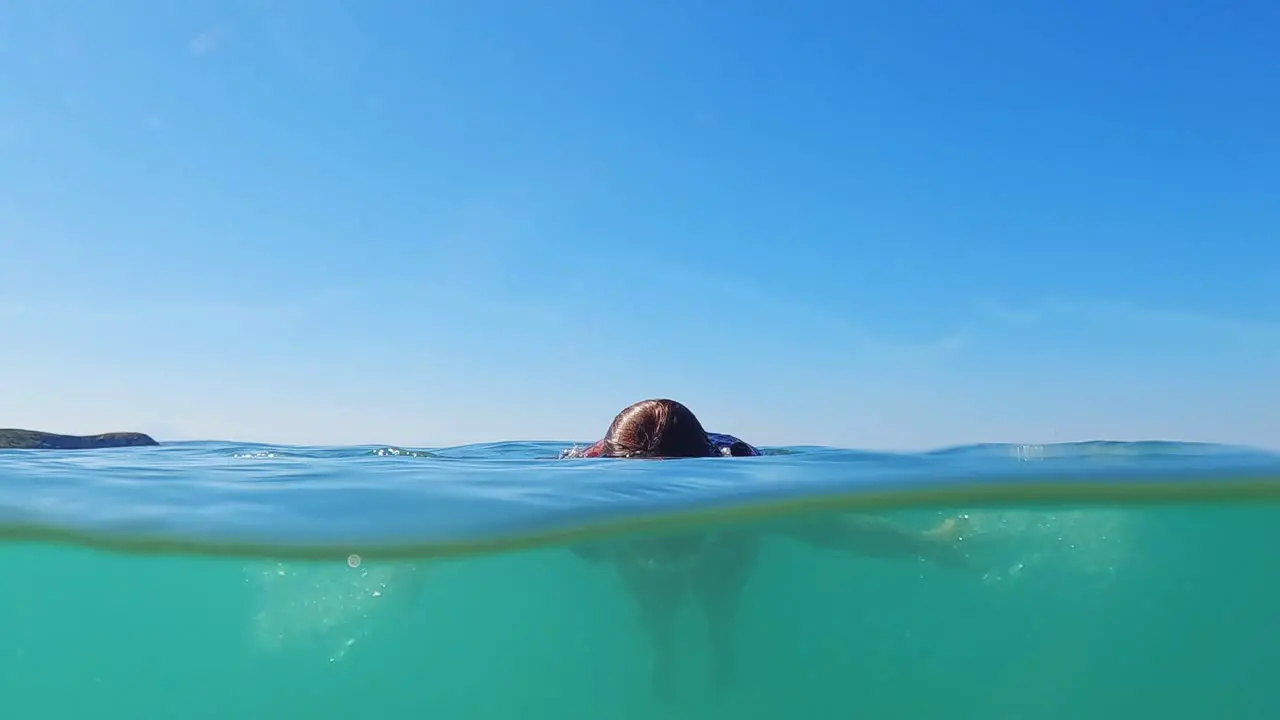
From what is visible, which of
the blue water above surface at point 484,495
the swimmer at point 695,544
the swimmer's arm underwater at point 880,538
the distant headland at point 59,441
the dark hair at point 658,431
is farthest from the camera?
the distant headland at point 59,441

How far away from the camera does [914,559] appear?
12039 millimetres

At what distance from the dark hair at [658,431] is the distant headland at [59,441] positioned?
15203mm

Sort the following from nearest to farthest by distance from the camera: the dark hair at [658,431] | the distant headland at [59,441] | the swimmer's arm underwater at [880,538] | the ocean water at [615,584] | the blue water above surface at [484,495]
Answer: the blue water above surface at [484,495] → the ocean water at [615,584] → the dark hair at [658,431] → the swimmer's arm underwater at [880,538] → the distant headland at [59,441]

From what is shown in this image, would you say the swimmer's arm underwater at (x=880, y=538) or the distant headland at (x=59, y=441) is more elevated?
the distant headland at (x=59, y=441)

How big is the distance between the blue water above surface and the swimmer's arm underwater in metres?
0.84

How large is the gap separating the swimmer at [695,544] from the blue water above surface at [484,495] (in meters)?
0.62

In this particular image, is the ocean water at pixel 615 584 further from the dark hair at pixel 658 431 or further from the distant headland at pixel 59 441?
the distant headland at pixel 59 441

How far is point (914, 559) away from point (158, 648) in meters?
13.6

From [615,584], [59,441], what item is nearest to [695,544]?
[615,584]

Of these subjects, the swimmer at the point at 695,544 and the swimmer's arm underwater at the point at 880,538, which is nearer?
the swimmer at the point at 695,544

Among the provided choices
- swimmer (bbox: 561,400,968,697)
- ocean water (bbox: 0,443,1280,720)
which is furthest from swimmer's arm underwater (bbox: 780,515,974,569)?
ocean water (bbox: 0,443,1280,720)

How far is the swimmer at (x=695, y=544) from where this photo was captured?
9680 millimetres

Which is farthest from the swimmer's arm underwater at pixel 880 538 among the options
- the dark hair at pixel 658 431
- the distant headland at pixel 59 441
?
the distant headland at pixel 59 441

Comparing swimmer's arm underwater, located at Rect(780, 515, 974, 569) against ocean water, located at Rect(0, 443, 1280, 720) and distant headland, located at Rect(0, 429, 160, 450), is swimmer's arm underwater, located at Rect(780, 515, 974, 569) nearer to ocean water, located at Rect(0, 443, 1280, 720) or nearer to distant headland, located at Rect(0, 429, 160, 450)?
ocean water, located at Rect(0, 443, 1280, 720)
